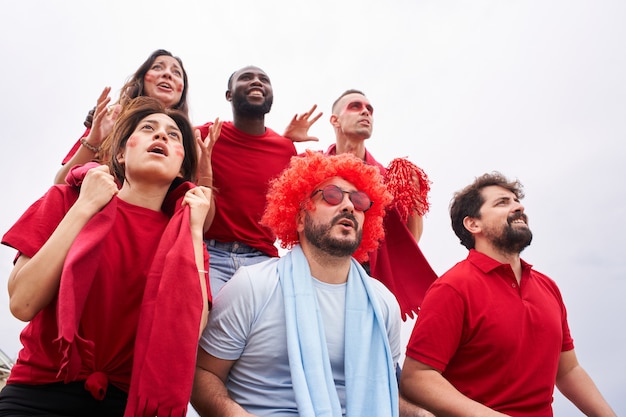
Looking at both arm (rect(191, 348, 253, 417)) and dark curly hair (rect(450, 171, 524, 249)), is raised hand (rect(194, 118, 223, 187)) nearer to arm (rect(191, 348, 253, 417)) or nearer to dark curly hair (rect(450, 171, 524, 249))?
arm (rect(191, 348, 253, 417))

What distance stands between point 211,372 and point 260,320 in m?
0.40

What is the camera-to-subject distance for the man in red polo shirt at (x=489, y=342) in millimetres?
3914

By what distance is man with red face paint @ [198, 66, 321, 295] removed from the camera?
4.54 meters

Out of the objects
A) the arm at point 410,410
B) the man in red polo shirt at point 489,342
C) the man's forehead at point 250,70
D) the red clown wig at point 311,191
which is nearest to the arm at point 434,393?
the man in red polo shirt at point 489,342

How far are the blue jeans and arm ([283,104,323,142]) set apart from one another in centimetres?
128

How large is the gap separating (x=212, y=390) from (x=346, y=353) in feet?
2.59

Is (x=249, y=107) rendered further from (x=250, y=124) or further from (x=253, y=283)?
(x=253, y=283)

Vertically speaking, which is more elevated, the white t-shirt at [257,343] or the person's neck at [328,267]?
the person's neck at [328,267]

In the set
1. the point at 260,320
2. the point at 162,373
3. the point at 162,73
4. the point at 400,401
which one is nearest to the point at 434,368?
the point at 400,401

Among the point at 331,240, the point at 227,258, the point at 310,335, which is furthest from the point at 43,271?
the point at 227,258

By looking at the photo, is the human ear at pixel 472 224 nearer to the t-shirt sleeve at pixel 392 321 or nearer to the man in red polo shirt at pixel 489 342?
the man in red polo shirt at pixel 489 342

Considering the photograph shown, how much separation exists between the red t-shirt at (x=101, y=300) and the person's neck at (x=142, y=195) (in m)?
0.12

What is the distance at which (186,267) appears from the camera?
9.61 ft

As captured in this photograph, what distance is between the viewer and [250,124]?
521 centimetres
